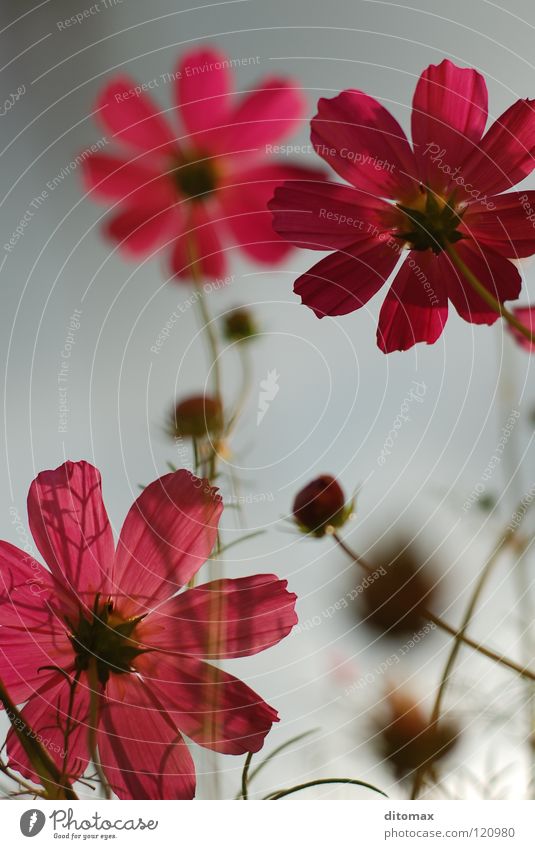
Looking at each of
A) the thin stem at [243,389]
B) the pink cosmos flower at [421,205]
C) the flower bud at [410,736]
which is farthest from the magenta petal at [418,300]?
the flower bud at [410,736]

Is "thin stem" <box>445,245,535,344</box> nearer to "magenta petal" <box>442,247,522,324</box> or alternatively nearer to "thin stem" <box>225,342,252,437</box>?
"magenta petal" <box>442,247,522,324</box>

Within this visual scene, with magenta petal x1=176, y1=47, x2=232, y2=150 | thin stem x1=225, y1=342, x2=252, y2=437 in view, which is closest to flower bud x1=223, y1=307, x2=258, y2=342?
thin stem x1=225, y1=342, x2=252, y2=437

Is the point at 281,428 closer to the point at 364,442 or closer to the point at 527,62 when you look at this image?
the point at 364,442

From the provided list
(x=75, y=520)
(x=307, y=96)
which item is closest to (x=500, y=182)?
(x=307, y=96)

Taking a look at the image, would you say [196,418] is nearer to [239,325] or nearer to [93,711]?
[239,325]

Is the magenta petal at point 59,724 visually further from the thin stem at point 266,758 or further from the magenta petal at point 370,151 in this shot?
the magenta petal at point 370,151
